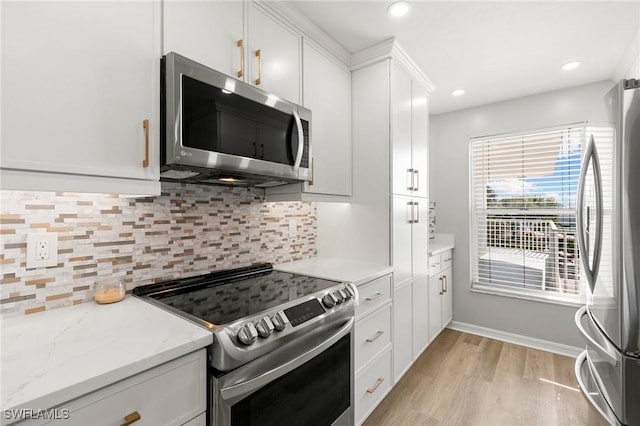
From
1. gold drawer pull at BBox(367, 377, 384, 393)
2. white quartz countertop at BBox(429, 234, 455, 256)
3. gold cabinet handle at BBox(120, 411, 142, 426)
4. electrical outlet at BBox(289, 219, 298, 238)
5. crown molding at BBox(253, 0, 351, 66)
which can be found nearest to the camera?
gold cabinet handle at BBox(120, 411, 142, 426)

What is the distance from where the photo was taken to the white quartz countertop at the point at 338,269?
173cm

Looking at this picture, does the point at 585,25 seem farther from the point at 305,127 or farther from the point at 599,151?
the point at 305,127

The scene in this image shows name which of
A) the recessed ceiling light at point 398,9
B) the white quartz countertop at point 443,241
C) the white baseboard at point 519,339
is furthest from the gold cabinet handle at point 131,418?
the white baseboard at point 519,339

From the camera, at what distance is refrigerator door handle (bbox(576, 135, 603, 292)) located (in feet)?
3.88

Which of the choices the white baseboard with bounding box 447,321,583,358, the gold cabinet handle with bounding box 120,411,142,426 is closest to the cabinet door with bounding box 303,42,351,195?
the gold cabinet handle with bounding box 120,411,142,426

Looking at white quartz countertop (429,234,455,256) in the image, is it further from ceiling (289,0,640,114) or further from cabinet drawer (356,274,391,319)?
ceiling (289,0,640,114)

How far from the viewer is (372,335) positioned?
182 cm

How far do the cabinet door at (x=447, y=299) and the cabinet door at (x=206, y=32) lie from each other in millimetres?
2850

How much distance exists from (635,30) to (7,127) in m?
3.25

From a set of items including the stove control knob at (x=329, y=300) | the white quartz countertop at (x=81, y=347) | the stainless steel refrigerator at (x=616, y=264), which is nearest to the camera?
the white quartz countertop at (x=81, y=347)

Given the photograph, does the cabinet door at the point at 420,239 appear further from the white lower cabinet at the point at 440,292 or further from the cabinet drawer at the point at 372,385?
the cabinet drawer at the point at 372,385

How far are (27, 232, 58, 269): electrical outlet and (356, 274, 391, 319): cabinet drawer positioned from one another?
1.41 metres

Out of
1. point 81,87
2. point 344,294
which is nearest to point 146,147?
point 81,87

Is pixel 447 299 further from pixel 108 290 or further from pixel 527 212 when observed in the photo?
pixel 108 290
